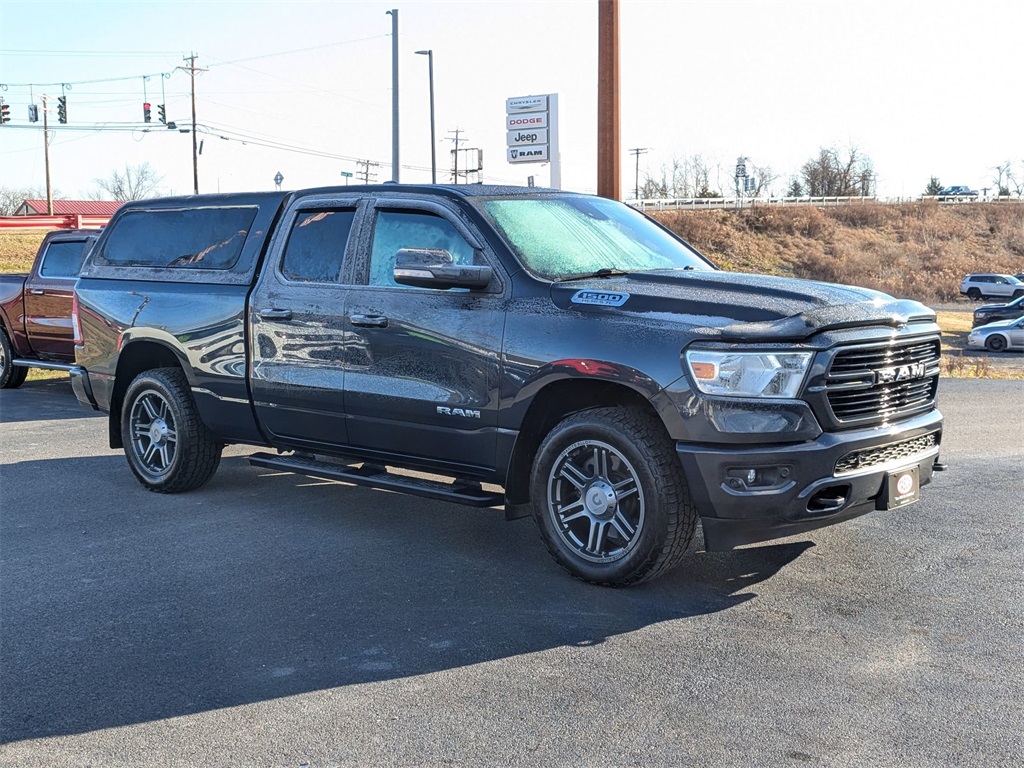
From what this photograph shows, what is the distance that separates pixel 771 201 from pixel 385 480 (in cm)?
8814

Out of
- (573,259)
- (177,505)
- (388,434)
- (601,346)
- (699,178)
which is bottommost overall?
(177,505)

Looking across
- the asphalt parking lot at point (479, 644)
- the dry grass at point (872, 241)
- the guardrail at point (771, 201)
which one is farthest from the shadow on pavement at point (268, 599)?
the guardrail at point (771, 201)

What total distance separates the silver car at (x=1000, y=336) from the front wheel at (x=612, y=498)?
30413 millimetres

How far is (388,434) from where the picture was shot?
6.24 metres

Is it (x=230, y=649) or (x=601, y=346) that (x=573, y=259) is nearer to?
(x=601, y=346)

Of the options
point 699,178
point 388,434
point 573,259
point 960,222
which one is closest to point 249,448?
point 388,434

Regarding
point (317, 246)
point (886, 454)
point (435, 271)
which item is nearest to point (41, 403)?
point (317, 246)

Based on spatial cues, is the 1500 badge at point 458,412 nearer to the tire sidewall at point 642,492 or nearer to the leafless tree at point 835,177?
the tire sidewall at point 642,492

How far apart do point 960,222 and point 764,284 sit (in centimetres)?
9468

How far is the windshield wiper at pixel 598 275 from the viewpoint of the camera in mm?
5766

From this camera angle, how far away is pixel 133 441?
7.85 m

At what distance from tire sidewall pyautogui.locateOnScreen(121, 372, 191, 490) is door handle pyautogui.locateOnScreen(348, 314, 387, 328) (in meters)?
1.84

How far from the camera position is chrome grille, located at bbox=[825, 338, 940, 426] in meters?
5.02

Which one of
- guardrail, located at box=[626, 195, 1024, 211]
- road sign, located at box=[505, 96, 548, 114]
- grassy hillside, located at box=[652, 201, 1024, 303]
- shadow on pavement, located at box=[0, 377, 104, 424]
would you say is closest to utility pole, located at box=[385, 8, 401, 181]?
road sign, located at box=[505, 96, 548, 114]
